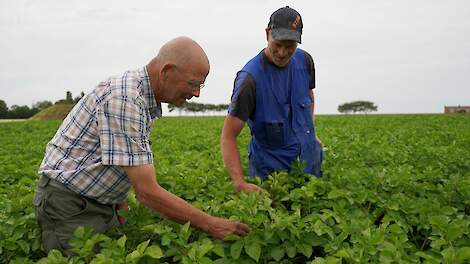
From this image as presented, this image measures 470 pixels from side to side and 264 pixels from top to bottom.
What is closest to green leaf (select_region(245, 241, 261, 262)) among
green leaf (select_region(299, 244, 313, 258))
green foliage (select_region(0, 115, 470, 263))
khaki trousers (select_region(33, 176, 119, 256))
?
green foliage (select_region(0, 115, 470, 263))

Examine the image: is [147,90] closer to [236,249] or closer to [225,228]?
[225,228]

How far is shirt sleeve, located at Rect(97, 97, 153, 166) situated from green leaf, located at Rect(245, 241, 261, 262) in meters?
0.66

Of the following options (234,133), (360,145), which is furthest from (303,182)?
(360,145)

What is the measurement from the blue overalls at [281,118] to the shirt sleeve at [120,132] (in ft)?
5.52

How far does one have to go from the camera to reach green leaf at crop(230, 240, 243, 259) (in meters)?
2.42

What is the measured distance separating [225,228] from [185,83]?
766 mm

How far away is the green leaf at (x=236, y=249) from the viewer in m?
2.42

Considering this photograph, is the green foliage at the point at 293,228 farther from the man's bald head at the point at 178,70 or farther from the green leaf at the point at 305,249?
the man's bald head at the point at 178,70

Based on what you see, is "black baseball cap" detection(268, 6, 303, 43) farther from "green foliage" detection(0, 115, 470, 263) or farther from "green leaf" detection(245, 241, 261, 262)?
"green leaf" detection(245, 241, 261, 262)

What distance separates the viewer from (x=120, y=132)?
2410mm

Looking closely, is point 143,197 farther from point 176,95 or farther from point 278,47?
point 278,47

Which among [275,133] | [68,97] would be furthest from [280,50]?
[68,97]

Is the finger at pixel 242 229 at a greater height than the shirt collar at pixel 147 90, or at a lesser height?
lesser

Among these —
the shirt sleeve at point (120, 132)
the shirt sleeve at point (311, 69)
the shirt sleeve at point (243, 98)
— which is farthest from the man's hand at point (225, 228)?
the shirt sleeve at point (311, 69)
